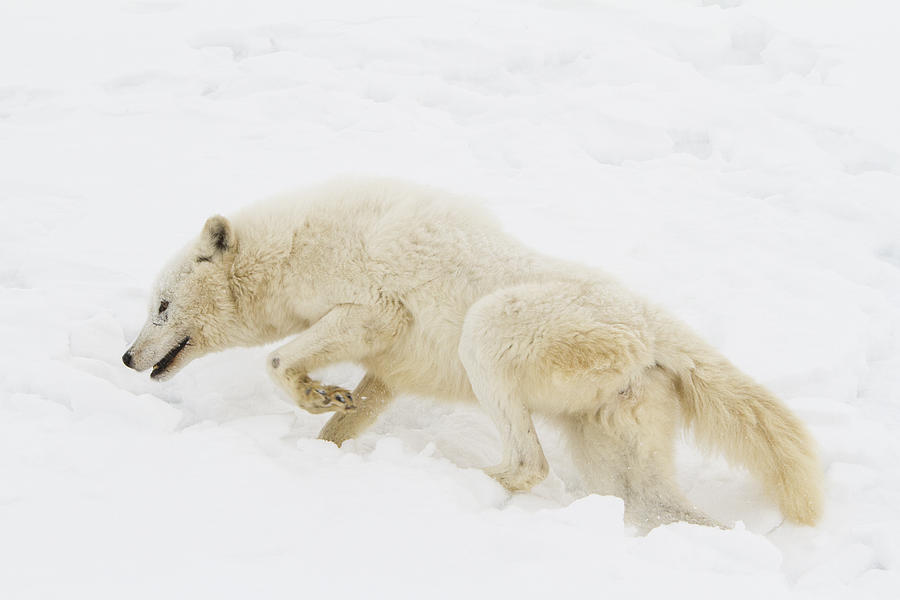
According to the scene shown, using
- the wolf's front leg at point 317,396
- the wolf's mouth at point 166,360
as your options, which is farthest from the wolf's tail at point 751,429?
the wolf's mouth at point 166,360

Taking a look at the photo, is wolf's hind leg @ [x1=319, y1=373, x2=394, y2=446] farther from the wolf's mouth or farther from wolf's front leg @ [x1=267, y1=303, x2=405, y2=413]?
the wolf's mouth

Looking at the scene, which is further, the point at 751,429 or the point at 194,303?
the point at 194,303

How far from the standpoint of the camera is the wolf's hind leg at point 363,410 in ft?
16.1

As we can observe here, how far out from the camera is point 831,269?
6.01 meters

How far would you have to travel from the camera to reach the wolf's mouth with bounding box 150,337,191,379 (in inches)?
191

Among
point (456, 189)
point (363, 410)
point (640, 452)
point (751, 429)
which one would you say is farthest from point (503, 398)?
point (456, 189)

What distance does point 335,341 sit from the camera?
461 centimetres

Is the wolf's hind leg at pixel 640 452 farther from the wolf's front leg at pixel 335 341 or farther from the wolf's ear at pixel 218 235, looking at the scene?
the wolf's ear at pixel 218 235

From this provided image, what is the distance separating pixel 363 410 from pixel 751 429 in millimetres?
2258

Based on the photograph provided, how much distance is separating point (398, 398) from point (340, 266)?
3.16 feet

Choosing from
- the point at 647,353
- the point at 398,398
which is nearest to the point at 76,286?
the point at 398,398

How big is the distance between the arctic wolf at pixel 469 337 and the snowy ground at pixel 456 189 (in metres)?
0.28

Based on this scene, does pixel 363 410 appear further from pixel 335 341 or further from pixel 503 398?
pixel 503 398

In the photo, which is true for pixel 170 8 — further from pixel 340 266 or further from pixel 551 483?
pixel 551 483
